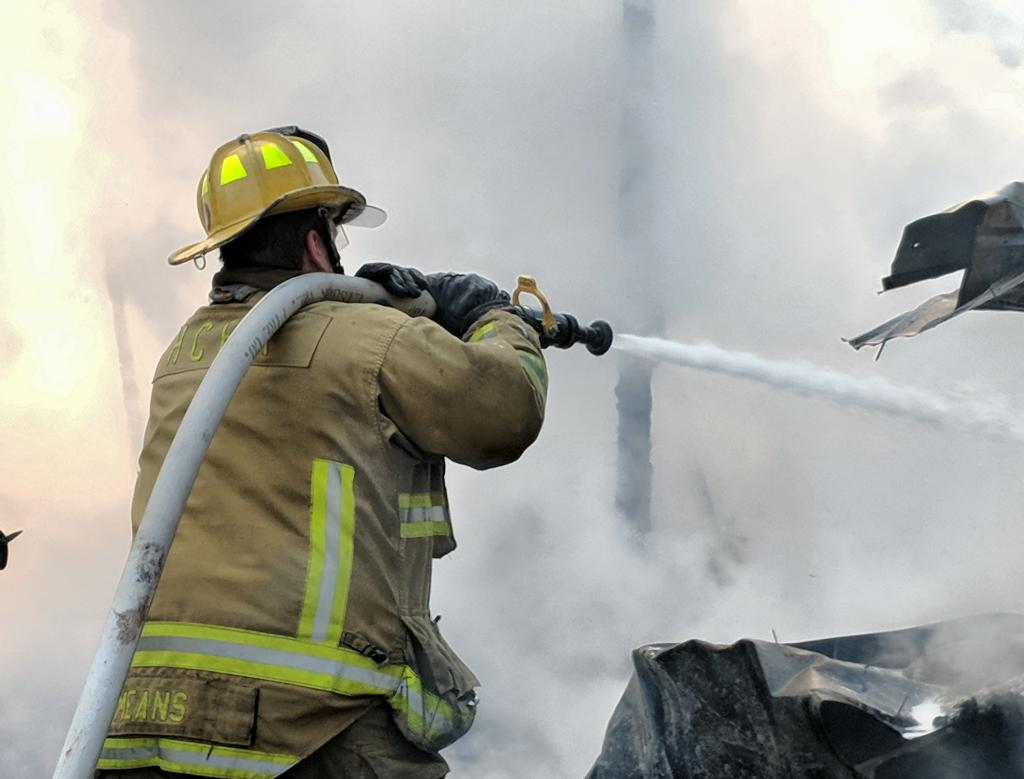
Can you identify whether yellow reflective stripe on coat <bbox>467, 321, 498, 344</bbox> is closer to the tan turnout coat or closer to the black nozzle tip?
the tan turnout coat

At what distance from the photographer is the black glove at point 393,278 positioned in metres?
Answer: 2.41

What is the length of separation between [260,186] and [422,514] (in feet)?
2.43

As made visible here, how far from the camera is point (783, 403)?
768 cm

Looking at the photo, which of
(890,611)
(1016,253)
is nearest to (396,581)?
(1016,253)

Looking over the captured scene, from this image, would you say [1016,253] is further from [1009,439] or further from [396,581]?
[1009,439]

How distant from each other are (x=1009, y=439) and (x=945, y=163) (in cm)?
395

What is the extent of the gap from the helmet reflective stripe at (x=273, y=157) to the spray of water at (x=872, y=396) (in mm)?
2240

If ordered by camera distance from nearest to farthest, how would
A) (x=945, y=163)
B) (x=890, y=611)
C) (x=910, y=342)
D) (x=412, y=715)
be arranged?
(x=412, y=715) → (x=890, y=611) → (x=910, y=342) → (x=945, y=163)

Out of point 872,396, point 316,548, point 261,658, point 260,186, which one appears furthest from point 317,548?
point 872,396

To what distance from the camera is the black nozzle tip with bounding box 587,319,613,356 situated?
2879 mm

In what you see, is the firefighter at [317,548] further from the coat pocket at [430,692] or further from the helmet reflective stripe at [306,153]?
the helmet reflective stripe at [306,153]

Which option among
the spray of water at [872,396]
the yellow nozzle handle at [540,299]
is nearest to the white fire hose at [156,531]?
the yellow nozzle handle at [540,299]

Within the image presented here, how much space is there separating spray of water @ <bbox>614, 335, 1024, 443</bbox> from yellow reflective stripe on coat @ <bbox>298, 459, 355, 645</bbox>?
2.50 metres

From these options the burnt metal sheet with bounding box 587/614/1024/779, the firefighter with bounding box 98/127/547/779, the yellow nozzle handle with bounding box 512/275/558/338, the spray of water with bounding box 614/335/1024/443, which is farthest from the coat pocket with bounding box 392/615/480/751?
the spray of water with bounding box 614/335/1024/443
